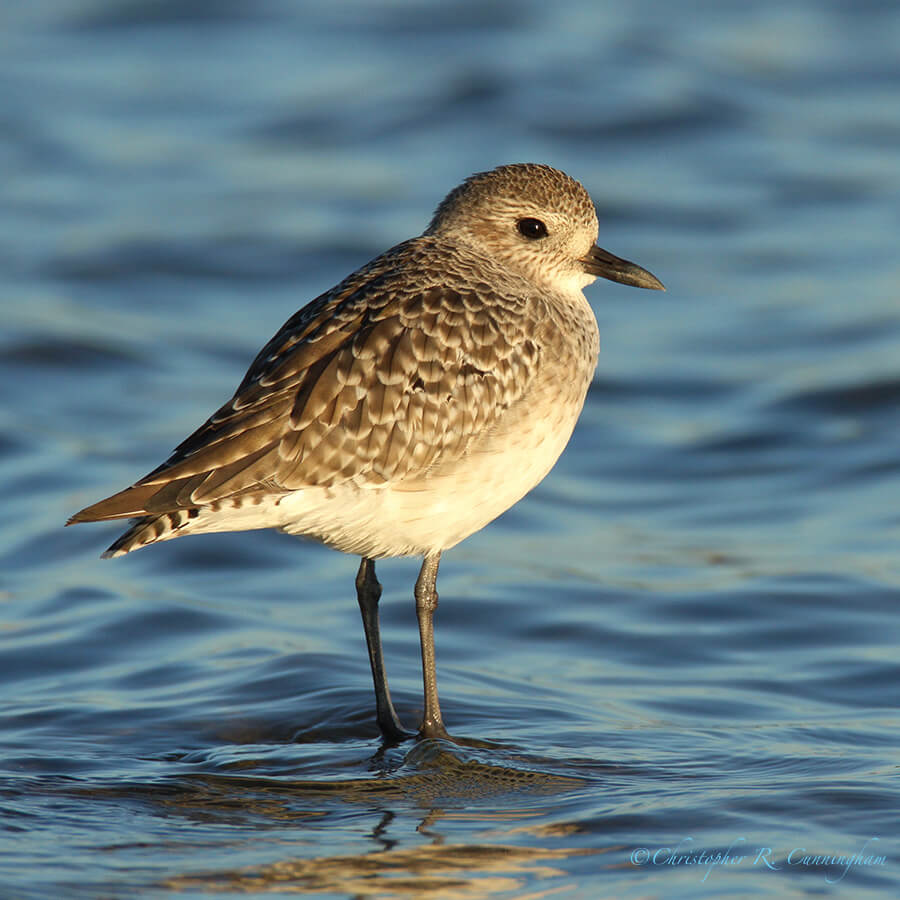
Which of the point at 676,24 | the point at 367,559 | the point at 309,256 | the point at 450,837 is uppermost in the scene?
the point at 676,24

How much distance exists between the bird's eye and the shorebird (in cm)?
30

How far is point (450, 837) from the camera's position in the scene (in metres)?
6.44

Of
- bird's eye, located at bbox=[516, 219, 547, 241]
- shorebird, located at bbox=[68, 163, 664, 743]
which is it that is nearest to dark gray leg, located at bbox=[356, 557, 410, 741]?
shorebird, located at bbox=[68, 163, 664, 743]

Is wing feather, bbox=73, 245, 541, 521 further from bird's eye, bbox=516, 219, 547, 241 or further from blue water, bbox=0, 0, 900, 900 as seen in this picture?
blue water, bbox=0, 0, 900, 900

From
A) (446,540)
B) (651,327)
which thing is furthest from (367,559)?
(651,327)

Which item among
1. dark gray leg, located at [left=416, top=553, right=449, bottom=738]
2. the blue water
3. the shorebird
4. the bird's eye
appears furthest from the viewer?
the bird's eye

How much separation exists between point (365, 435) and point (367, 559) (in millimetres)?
1146

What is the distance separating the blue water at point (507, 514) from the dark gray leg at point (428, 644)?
0.24 m

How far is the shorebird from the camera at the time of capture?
7035mm

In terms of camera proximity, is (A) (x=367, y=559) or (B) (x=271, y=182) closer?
(A) (x=367, y=559)

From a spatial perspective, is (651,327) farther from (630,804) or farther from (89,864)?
(89,864)

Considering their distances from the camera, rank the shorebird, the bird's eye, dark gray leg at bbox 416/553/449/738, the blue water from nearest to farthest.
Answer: the blue water < the shorebird < dark gray leg at bbox 416/553/449/738 < the bird's eye

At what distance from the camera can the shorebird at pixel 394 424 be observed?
23.1ft

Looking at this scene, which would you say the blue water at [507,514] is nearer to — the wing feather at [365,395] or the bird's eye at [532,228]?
the wing feather at [365,395]
